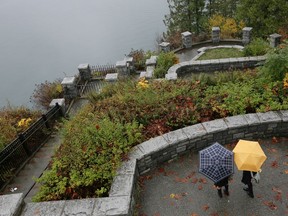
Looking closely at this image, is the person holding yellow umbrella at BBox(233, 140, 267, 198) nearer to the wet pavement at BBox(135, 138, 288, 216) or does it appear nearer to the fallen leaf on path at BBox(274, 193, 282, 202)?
the wet pavement at BBox(135, 138, 288, 216)

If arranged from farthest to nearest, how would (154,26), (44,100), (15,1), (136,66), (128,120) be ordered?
(15,1) < (154,26) < (136,66) < (44,100) < (128,120)

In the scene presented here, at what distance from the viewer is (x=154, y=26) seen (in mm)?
55781

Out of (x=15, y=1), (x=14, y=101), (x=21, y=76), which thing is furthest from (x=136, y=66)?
(x=15, y=1)

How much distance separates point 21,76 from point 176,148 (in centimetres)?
4067

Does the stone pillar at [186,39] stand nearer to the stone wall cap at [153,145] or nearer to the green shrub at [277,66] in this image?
the green shrub at [277,66]

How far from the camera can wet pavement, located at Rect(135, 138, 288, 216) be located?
18.8 feet

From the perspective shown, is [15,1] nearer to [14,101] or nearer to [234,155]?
[14,101]

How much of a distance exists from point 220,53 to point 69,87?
9212mm

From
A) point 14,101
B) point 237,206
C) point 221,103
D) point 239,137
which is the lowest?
point 14,101

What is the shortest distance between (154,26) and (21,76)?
90.3 feet

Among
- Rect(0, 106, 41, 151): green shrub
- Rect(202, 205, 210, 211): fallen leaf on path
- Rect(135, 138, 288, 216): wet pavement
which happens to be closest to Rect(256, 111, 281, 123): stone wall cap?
Rect(135, 138, 288, 216): wet pavement

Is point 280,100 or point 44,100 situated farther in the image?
point 44,100

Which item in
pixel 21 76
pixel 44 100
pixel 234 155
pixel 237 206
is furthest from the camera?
pixel 21 76

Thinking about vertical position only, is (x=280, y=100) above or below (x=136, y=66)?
above
